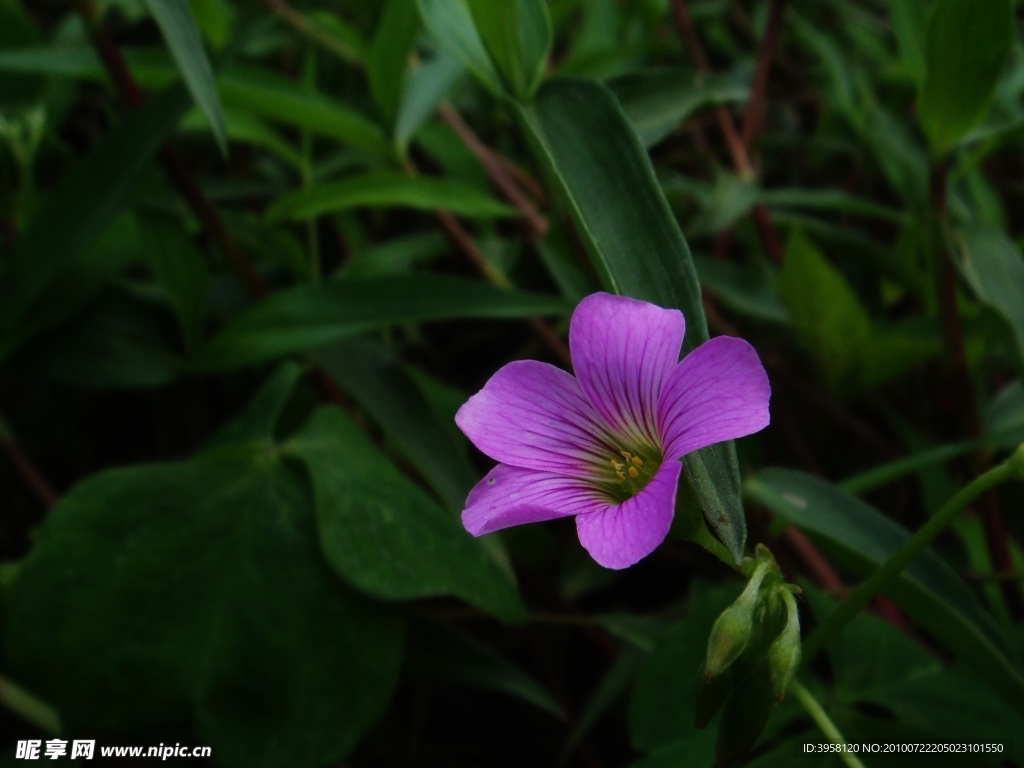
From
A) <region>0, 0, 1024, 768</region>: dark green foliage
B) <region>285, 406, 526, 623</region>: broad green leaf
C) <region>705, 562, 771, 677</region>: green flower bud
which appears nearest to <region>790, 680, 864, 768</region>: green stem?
<region>0, 0, 1024, 768</region>: dark green foliage

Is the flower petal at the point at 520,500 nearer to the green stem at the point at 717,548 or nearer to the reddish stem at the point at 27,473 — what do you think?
the green stem at the point at 717,548

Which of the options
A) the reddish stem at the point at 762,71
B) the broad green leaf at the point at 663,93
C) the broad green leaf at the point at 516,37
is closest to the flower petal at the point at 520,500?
the broad green leaf at the point at 516,37

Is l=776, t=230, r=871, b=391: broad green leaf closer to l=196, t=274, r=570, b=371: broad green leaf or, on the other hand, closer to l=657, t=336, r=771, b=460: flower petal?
l=196, t=274, r=570, b=371: broad green leaf

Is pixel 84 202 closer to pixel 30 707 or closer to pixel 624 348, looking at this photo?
pixel 30 707

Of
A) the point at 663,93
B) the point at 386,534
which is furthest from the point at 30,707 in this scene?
the point at 663,93

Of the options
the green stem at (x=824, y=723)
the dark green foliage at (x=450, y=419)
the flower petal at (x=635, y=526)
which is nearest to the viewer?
the flower petal at (x=635, y=526)

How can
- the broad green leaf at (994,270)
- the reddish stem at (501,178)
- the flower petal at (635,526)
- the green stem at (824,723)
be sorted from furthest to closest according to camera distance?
the reddish stem at (501,178) < the broad green leaf at (994,270) < the green stem at (824,723) < the flower petal at (635,526)

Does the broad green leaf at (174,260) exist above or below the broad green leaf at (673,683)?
above
